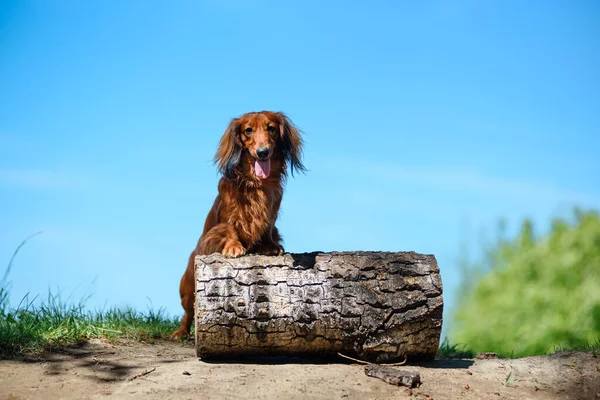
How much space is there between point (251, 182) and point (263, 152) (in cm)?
38

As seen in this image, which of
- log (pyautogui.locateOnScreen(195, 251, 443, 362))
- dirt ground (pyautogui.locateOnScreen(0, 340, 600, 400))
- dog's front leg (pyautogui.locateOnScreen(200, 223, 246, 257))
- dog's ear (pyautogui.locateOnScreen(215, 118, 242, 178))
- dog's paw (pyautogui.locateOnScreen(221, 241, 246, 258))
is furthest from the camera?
dog's ear (pyautogui.locateOnScreen(215, 118, 242, 178))

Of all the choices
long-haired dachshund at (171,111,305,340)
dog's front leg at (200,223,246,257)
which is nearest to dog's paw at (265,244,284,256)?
long-haired dachshund at (171,111,305,340)

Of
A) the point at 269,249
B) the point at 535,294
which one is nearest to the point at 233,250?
the point at 269,249

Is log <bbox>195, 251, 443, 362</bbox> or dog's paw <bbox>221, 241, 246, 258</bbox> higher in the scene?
dog's paw <bbox>221, 241, 246, 258</bbox>

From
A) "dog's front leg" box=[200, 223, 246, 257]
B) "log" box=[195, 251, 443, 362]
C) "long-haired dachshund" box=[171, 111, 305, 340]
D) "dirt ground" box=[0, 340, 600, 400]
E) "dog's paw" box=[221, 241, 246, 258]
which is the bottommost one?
"dirt ground" box=[0, 340, 600, 400]

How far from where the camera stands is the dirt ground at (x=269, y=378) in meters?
4.41

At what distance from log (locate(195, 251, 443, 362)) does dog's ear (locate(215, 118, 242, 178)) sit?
2.74 feet

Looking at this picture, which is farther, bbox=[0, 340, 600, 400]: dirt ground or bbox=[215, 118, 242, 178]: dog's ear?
bbox=[215, 118, 242, 178]: dog's ear

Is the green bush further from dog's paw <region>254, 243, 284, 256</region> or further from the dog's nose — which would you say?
the dog's nose

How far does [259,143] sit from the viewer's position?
5.42 meters

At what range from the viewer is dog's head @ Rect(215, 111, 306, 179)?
17.9 ft

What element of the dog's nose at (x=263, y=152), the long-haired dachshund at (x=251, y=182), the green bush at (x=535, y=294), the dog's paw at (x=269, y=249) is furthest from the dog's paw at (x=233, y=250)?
the green bush at (x=535, y=294)

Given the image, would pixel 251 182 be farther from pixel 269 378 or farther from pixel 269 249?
pixel 269 378

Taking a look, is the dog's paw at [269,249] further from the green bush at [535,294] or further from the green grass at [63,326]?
the green bush at [535,294]
